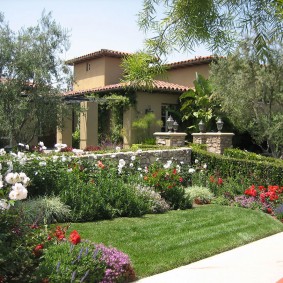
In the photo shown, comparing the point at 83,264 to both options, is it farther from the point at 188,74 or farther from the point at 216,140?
the point at 188,74

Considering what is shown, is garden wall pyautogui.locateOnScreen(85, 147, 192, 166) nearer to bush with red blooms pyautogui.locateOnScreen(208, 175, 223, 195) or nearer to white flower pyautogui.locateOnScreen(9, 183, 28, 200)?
bush with red blooms pyautogui.locateOnScreen(208, 175, 223, 195)

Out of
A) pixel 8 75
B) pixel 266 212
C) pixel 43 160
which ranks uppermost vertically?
pixel 8 75

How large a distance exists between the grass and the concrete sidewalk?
0.19m

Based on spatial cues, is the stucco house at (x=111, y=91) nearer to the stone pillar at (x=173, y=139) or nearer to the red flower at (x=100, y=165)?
the stone pillar at (x=173, y=139)

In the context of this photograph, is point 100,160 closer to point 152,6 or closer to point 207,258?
point 207,258

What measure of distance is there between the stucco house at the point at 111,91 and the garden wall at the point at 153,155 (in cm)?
474

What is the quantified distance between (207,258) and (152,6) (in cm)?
447

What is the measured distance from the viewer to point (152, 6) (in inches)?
96.0

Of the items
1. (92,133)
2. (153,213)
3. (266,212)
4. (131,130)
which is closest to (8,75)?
(92,133)

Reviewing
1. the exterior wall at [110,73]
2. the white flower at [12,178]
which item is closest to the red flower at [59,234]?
the white flower at [12,178]

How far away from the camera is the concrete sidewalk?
4961 mm

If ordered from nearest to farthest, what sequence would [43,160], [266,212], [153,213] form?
[43,160] < [153,213] < [266,212]

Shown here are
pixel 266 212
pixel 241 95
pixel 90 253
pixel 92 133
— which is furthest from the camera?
pixel 92 133

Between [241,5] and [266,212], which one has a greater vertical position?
[241,5]
